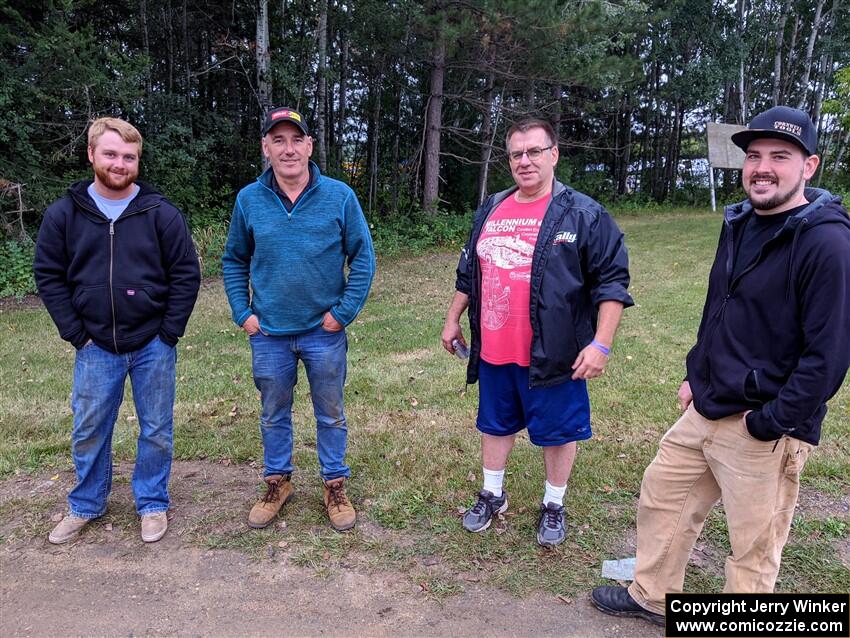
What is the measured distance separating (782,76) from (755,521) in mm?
32547

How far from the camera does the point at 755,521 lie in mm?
2197

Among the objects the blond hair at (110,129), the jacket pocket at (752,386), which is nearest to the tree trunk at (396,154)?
the blond hair at (110,129)

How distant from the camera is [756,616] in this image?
231cm

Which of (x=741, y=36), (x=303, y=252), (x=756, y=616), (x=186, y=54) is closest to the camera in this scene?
(x=756, y=616)

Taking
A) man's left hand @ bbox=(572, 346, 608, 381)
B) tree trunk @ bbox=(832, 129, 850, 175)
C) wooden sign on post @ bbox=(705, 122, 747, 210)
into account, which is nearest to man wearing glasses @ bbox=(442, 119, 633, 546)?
man's left hand @ bbox=(572, 346, 608, 381)

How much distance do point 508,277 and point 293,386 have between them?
1299mm

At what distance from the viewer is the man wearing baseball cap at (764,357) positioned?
6.35 ft

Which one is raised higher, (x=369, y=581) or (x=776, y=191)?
(x=776, y=191)

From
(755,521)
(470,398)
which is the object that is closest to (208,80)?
(470,398)

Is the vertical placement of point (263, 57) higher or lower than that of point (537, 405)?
higher

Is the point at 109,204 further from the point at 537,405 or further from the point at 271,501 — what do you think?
the point at 537,405

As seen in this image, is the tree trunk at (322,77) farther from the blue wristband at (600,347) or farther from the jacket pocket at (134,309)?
the blue wristband at (600,347)

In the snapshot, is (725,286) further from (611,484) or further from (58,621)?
(58,621)

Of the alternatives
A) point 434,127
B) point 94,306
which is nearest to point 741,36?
point 434,127
